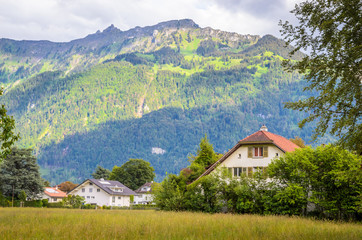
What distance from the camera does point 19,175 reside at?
81000 mm

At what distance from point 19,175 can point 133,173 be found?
225ft

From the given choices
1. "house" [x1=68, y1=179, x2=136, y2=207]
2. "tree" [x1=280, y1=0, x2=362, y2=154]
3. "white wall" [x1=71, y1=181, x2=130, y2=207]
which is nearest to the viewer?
"tree" [x1=280, y1=0, x2=362, y2=154]

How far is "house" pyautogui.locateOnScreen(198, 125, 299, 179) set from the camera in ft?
166

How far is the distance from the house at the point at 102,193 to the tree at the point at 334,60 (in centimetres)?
9269

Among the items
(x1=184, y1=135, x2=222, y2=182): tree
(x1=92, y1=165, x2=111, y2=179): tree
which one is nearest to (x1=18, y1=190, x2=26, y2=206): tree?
(x1=184, y1=135, x2=222, y2=182): tree

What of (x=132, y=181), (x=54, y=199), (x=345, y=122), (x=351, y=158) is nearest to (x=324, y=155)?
(x=351, y=158)

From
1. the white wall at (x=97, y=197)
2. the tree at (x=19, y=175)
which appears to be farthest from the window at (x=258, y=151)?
the white wall at (x=97, y=197)

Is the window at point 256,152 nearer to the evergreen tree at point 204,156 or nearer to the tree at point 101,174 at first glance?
the evergreen tree at point 204,156

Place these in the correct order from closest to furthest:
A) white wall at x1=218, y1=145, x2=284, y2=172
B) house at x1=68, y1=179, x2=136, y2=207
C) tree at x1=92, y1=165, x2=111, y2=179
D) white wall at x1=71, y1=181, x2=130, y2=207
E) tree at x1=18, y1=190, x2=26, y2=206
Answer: white wall at x1=218, y1=145, x2=284, y2=172
tree at x1=18, y1=190, x2=26, y2=206
house at x1=68, y1=179, x2=136, y2=207
white wall at x1=71, y1=181, x2=130, y2=207
tree at x1=92, y1=165, x2=111, y2=179

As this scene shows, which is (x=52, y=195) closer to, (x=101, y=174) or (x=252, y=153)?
(x=101, y=174)

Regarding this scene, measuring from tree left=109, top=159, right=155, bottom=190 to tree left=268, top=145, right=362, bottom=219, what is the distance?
Answer: 360ft

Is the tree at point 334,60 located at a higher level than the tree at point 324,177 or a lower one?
higher

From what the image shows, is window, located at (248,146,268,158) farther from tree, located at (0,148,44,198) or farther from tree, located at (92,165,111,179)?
tree, located at (92,165,111,179)

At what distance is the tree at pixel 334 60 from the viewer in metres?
A: 14.9
